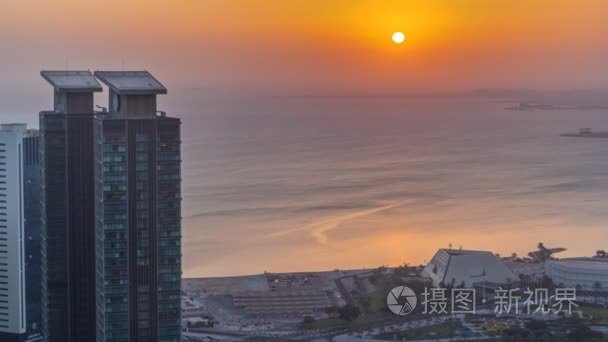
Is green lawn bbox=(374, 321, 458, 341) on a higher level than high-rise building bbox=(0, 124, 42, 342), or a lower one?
lower

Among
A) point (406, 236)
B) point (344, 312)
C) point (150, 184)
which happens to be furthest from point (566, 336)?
point (406, 236)

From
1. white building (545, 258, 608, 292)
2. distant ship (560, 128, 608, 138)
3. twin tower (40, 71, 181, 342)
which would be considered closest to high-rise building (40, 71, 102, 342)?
twin tower (40, 71, 181, 342)

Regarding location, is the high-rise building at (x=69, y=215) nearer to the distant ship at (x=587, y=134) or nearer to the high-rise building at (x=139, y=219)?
the high-rise building at (x=139, y=219)

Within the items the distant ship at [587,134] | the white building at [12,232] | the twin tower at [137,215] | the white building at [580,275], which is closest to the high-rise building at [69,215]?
the twin tower at [137,215]

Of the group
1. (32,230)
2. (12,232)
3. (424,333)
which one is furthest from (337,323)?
(12,232)

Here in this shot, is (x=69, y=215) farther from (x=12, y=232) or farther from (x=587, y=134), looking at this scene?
(x=587, y=134)

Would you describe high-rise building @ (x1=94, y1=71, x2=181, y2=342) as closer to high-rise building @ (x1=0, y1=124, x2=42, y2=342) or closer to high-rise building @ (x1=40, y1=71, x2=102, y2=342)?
high-rise building @ (x1=40, y1=71, x2=102, y2=342)
